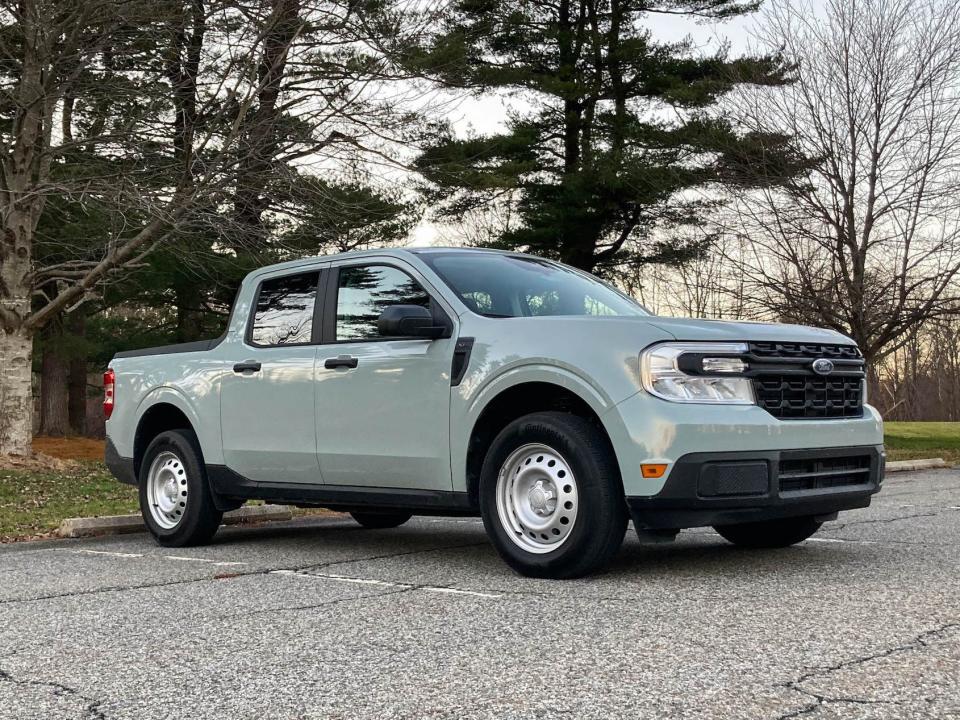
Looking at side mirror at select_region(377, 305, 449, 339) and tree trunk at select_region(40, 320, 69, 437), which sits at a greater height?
side mirror at select_region(377, 305, 449, 339)

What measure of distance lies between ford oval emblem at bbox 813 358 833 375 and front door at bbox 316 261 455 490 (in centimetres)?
214

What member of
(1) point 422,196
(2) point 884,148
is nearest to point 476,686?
(2) point 884,148

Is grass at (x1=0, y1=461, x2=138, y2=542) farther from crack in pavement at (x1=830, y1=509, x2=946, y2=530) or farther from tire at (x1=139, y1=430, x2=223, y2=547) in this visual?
crack in pavement at (x1=830, y1=509, x2=946, y2=530)

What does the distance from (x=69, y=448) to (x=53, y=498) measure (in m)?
12.3

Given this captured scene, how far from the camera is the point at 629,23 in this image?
104 feet

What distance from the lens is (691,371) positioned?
584 centimetres

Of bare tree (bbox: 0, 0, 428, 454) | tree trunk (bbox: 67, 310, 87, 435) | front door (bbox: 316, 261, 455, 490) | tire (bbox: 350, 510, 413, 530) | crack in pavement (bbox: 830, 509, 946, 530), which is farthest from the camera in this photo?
tree trunk (bbox: 67, 310, 87, 435)

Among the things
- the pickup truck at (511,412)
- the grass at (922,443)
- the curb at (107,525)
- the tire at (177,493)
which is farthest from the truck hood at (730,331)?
the grass at (922,443)

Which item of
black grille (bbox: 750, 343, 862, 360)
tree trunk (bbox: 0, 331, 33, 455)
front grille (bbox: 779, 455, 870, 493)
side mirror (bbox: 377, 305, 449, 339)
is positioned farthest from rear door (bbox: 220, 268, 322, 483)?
tree trunk (bbox: 0, 331, 33, 455)

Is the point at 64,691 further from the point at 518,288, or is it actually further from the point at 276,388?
the point at 518,288

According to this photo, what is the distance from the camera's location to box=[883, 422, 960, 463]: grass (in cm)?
2248

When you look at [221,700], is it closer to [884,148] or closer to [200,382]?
[200,382]

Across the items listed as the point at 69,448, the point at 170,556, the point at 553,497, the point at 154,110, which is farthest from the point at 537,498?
the point at 69,448

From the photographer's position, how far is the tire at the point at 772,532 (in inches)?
286
